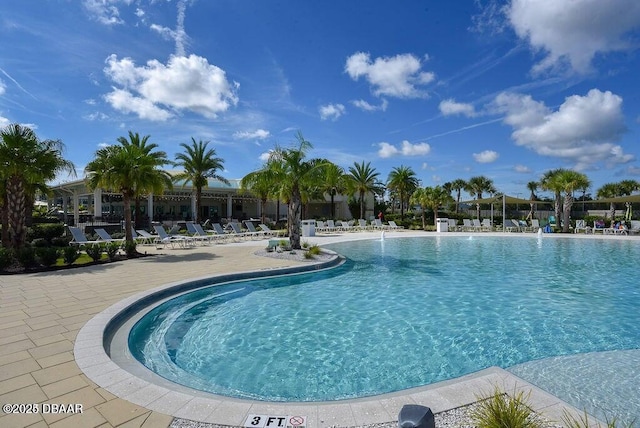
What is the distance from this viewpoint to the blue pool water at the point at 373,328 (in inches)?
194

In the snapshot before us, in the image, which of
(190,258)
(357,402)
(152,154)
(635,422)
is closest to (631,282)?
(635,422)

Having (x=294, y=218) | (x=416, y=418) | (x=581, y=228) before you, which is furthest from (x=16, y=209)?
(x=581, y=228)

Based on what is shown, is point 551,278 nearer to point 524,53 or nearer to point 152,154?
point 524,53

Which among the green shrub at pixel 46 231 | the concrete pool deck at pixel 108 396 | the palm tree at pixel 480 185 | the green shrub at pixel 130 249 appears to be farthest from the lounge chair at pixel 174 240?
the palm tree at pixel 480 185

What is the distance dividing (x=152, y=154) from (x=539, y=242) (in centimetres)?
2200

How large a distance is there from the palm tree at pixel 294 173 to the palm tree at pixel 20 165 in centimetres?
824

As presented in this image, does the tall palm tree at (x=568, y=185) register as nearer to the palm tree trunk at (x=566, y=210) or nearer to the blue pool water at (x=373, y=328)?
the palm tree trunk at (x=566, y=210)

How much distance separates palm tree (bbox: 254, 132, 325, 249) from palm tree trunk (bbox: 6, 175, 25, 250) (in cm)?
901

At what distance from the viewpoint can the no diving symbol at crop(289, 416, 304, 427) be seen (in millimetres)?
3086

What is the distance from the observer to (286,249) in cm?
1505

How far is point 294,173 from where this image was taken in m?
15.2

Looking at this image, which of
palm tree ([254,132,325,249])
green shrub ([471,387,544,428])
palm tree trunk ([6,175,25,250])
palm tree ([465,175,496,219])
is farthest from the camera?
palm tree ([465,175,496,219])

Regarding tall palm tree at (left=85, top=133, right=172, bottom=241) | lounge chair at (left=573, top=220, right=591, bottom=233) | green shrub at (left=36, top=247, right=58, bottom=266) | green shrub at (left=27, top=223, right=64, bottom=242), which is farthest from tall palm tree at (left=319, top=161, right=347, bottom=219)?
lounge chair at (left=573, top=220, right=591, bottom=233)

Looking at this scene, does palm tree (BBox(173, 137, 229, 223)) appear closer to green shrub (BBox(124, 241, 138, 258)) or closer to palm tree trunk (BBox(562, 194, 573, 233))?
green shrub (BBox(124, 241, 138, 258))
